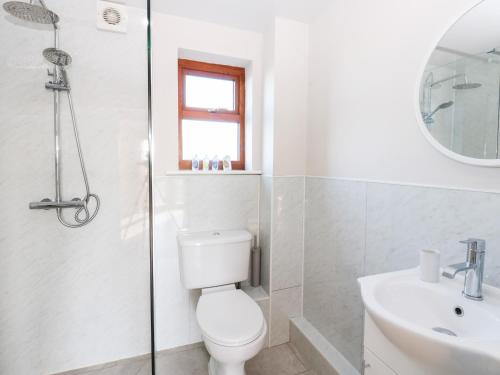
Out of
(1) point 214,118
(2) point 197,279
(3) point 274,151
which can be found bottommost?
(2) point 197,279

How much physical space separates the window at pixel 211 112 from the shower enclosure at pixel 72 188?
326mm

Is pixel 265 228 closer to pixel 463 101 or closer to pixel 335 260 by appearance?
pixel 335 260

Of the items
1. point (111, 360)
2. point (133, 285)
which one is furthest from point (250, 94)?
point (111, 360)

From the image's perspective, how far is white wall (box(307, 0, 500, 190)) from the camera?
1.06m

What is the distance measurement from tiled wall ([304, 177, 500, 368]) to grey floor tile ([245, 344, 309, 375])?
25 cm

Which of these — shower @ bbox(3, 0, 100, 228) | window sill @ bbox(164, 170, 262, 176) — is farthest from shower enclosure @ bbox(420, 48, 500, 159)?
shower @ bbox(3, 0, 100, 228)

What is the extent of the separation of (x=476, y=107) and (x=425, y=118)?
173 mm

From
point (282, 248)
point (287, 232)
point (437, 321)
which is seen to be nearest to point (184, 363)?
point (282, 248)

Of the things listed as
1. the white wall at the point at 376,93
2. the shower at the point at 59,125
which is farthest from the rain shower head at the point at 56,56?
the white wall at the point at 376,93

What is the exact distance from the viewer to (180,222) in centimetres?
177

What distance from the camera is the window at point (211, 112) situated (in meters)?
1.92

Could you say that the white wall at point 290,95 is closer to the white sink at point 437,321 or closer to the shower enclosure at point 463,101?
the shower enclosure at point 463,101

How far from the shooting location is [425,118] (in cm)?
109

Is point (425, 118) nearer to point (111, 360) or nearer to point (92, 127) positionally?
point (92, 127)
